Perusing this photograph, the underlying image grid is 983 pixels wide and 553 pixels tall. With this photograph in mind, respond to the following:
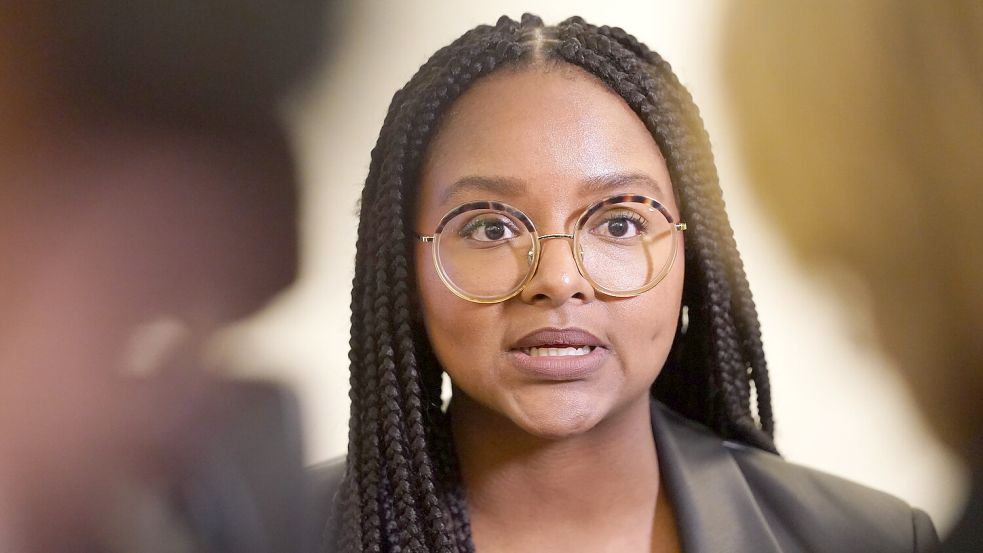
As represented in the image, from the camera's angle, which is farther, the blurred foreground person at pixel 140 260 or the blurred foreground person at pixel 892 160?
the blurred foreground person at pixel 892 160

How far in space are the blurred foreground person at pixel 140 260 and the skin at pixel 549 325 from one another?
0.19 metres

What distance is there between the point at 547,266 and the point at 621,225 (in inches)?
4.1

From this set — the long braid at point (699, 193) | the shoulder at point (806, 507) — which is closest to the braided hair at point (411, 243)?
the long braid at point (699, 193)

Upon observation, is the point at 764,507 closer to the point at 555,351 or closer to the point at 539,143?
the point at 555,351

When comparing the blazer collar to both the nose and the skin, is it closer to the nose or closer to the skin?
the skin

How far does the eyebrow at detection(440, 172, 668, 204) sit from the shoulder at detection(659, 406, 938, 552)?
35cm

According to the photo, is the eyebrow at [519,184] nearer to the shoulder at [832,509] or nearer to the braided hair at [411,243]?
the braided hair at [411,243]

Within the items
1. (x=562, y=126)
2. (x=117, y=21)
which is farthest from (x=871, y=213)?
(x=117, y=21)

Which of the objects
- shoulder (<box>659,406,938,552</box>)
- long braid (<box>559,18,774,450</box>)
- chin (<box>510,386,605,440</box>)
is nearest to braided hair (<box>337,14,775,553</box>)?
long braid (<box>559,18,774,450</box>)

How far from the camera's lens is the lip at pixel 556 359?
882mm

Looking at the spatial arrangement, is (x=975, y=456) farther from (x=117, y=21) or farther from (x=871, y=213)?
(x=117, y=21)

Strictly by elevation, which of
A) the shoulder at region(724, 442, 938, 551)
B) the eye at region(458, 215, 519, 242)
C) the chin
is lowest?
the shoulder at region(724, 442, 938, 551)

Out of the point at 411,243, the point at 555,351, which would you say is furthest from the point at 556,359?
the point at 411,243

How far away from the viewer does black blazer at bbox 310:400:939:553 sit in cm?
99
